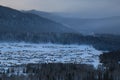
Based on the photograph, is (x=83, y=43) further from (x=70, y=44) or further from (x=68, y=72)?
(x=68, y=72)

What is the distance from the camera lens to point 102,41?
16100 cm

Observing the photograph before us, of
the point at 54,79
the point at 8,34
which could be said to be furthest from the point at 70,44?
the point at 54,79

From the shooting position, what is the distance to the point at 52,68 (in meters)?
66.2

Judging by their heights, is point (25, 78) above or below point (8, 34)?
below

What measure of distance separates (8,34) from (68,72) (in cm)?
10035

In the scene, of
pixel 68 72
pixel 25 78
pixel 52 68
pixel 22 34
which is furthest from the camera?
pixel 22 34

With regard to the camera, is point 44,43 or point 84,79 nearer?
point 84,79

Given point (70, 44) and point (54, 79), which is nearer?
point (54, 79)

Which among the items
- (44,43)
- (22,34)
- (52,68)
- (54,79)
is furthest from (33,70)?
(22,34)

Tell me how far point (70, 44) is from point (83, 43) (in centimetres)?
567

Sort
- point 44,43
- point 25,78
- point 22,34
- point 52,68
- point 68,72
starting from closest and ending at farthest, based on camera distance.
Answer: point 25,78 → point 68,72 → point 52,68 → point 44,43 → point 22,34

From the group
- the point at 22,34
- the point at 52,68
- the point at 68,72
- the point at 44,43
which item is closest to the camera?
the point at 68,72

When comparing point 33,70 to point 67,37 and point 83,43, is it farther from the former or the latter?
point 67,37

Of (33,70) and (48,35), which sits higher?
(48,35)
